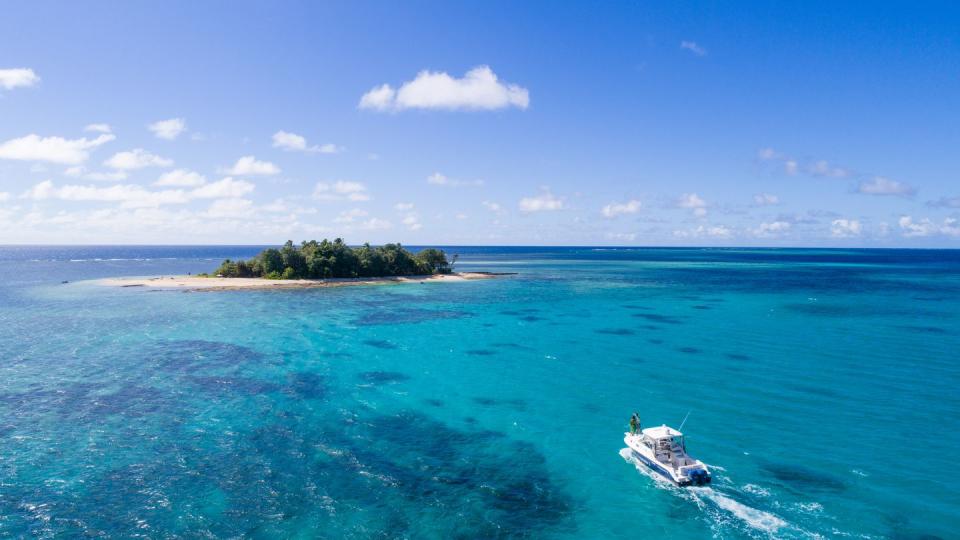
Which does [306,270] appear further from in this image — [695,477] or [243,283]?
[695,477]

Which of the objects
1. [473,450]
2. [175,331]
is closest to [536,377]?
[473,450]

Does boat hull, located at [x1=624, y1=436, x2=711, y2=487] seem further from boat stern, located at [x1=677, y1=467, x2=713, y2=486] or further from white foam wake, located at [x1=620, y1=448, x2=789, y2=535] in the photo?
white foam wake, located at [x1=620, y1=448, x2=789, y2=535]

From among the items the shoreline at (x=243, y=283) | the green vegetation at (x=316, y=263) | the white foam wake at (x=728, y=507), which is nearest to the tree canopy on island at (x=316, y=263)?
the green vegetation at (x=316, y=263)

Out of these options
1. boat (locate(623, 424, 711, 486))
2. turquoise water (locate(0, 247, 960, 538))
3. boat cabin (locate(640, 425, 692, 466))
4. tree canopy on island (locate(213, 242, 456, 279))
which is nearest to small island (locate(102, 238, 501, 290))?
tree canopy on island (locate(213, 242, 456, 279))

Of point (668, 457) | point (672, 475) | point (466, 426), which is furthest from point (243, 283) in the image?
point (672, 475)

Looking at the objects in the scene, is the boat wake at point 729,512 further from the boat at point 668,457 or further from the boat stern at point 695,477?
the boat at point 668,457

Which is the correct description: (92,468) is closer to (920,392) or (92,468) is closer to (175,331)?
(175,331)
